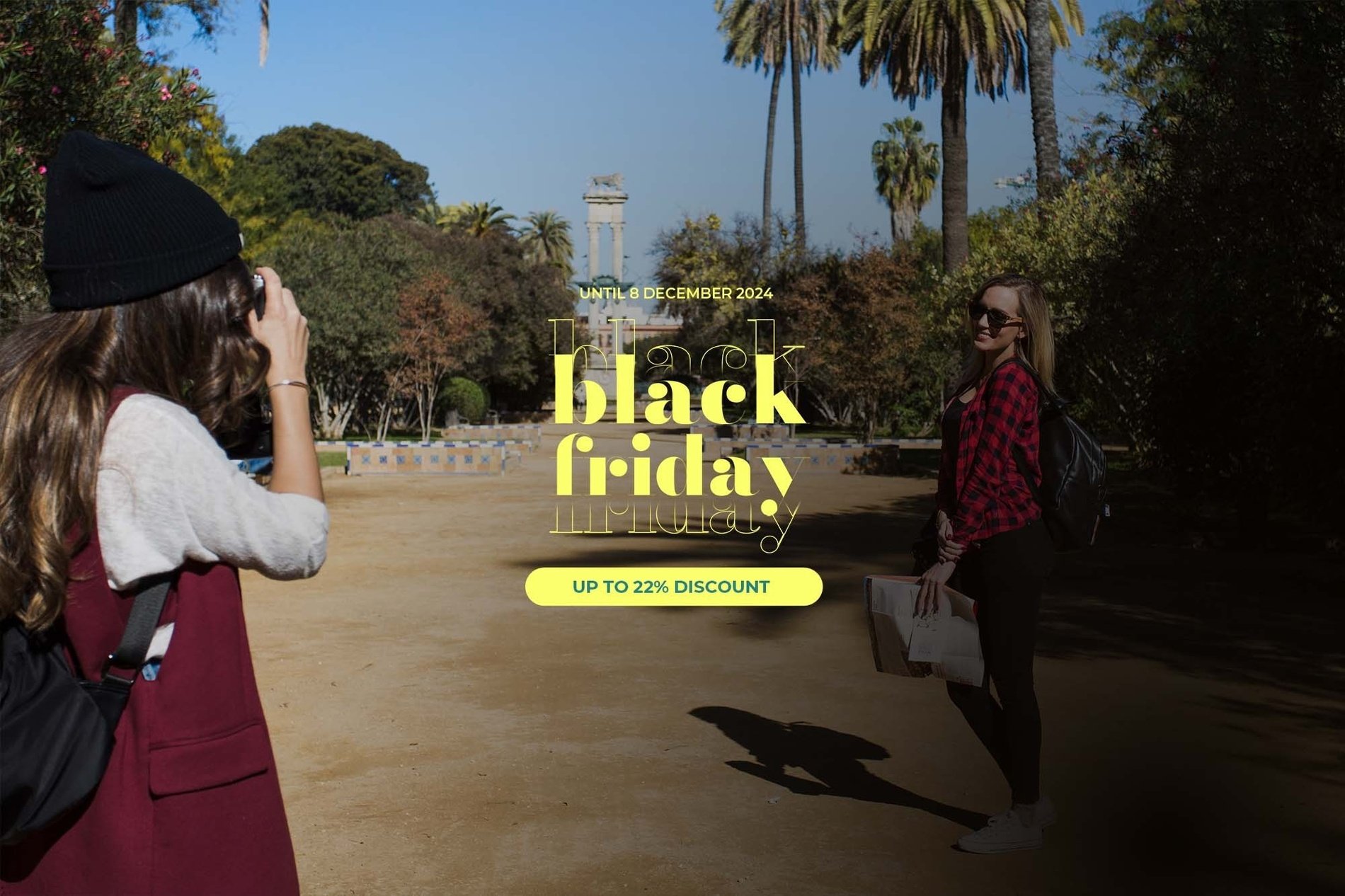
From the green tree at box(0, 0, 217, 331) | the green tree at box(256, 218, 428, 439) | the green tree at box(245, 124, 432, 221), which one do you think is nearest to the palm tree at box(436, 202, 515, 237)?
the green tree at box(245, 124, 432, 221)

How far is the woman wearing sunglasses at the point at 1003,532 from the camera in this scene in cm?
431

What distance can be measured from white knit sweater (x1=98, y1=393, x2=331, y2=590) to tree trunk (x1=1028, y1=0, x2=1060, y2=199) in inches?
892

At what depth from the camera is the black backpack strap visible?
1.64m

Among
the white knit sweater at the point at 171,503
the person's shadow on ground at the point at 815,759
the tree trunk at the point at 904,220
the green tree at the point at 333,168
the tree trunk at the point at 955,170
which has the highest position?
the green tree at the point at 333,168

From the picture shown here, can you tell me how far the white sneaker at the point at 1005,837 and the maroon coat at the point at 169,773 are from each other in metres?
3.41

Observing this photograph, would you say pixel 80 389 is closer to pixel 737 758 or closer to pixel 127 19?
pixel 737 758

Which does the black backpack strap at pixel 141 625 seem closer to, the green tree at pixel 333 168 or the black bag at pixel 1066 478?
the black bag at pixel 1066 478

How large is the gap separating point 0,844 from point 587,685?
230 inches

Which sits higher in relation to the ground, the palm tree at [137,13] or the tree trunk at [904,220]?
the tree trunk at [904,220]

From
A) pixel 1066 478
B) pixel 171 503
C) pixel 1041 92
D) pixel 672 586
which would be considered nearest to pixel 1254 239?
pixel 672 586

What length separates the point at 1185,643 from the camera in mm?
8500

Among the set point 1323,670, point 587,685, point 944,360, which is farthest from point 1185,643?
point 944,360

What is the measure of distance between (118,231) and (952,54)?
29.4m

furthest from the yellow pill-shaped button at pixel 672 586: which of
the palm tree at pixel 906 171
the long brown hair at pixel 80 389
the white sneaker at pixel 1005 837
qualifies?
the palm tree at pixel 906 171
